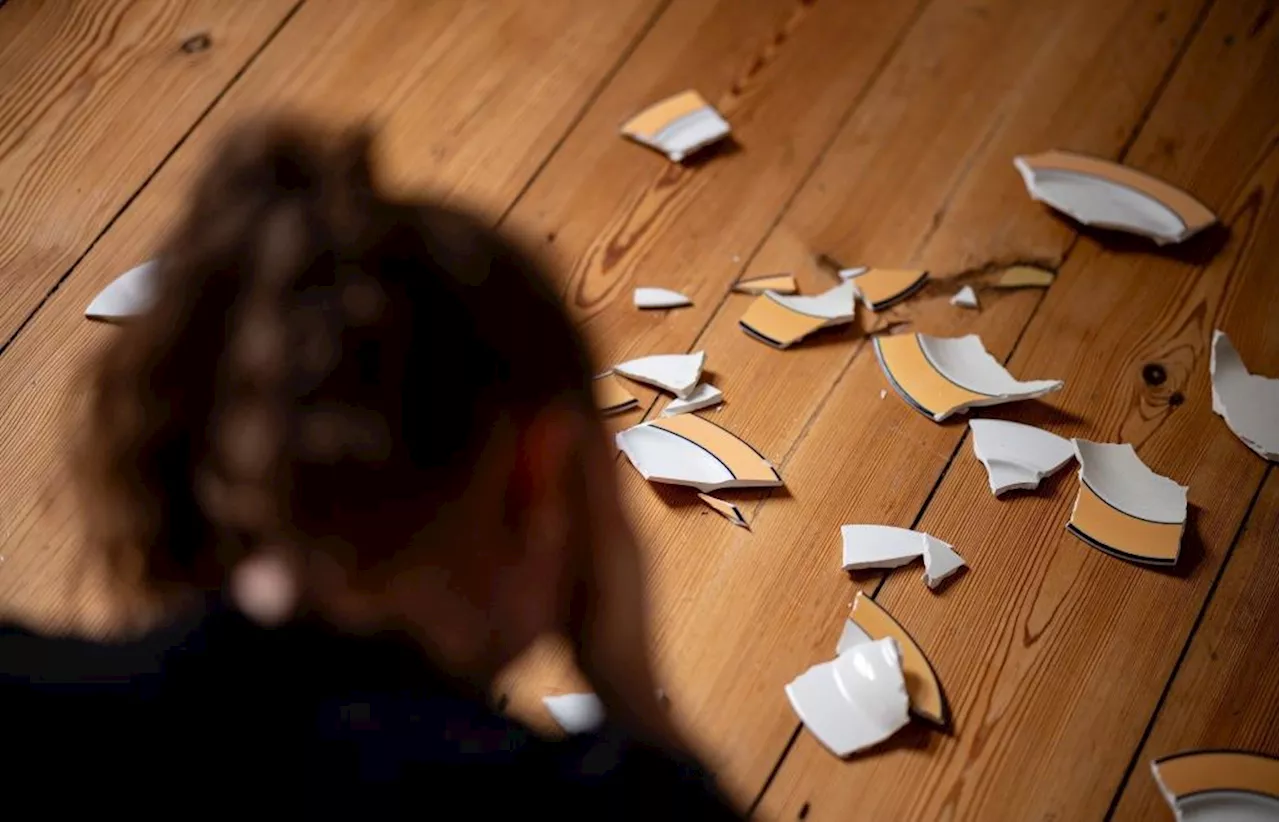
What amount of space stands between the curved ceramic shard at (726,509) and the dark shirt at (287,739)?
0.21 metres

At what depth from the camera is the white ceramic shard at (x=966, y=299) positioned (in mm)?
1126

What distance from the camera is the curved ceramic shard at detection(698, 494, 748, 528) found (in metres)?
1.01

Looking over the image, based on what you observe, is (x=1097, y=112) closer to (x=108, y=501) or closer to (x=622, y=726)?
(x=622, y=726)

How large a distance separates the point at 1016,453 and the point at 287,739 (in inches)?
24.9

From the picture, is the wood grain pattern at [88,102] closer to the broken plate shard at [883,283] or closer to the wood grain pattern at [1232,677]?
the broken plate shard at [883,283]

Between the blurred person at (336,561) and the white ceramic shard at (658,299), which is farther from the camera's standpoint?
the white ceramic shard at (658,299)

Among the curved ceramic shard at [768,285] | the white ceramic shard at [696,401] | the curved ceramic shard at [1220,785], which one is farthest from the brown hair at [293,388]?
the curved ceramic shard at [1220,785]

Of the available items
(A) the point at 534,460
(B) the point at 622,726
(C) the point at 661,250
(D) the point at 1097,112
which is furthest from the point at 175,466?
(D) the point at 1097,112

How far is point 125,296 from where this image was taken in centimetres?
107

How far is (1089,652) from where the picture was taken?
966mm

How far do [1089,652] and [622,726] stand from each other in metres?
0.38

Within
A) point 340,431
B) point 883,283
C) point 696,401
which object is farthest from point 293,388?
point 883,283

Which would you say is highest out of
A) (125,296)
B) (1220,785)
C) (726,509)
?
(125,296)

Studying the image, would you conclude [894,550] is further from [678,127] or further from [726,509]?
[678,127]
